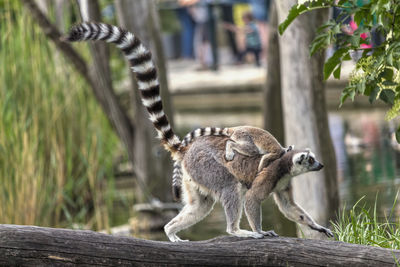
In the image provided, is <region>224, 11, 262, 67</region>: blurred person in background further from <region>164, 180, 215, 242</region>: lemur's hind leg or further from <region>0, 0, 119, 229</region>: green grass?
<region>164, 180, 215, 242</region>: lemur's hind leg

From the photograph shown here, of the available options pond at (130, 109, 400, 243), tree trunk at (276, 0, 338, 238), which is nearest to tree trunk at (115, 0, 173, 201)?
pond at (130, 109, 400, 243)

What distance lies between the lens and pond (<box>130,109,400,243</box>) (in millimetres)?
7496

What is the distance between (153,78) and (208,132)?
395mm

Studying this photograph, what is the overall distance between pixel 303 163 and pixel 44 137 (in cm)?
424

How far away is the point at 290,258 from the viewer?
3723mm

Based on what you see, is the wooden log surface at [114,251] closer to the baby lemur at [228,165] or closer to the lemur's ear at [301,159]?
the baby lemur at [228,165]

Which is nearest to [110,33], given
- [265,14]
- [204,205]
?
[204,205]

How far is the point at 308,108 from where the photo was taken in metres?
5.96

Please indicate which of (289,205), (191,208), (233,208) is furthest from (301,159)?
(191,208)

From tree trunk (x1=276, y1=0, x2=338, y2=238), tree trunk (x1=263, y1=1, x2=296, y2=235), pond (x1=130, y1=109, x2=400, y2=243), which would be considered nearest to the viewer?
tree trunk (x1=276, y1=0, x2=338, y2=238)

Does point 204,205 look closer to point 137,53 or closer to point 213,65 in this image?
point 137,53

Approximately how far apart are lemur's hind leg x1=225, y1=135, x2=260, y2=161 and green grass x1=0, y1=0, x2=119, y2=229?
3139 mm

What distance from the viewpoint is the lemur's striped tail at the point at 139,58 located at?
3752 millimetres

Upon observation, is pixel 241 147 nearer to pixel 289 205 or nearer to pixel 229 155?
pixel 229 155
